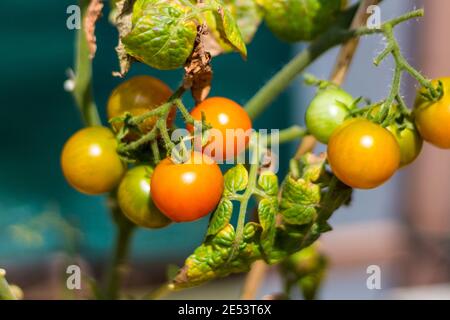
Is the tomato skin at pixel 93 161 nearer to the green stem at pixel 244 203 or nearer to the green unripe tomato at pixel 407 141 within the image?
the green stem at pixel 244 203

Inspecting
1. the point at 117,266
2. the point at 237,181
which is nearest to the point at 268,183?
the point at 237,181

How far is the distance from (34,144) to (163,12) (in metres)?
1.72

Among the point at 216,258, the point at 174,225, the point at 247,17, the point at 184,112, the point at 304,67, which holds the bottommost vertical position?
the point at 216,258

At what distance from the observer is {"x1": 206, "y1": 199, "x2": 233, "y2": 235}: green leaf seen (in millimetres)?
598

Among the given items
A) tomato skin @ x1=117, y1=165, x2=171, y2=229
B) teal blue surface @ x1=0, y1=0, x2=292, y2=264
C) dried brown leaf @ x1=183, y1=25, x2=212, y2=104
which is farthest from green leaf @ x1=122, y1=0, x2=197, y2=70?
teal blue surface @ x1=0, y1=0, x2=292, y2=264

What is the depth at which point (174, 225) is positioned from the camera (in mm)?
2369

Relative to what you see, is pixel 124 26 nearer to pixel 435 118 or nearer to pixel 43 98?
pixel 435 118

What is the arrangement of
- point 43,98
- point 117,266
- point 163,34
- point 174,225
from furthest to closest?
point 174,225, point 43,98, point 117,266, point 163,34

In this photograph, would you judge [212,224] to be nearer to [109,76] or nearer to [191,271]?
[191,271]

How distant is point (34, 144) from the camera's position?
2.20 metres

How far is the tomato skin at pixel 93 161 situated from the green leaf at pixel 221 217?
0.11 meters

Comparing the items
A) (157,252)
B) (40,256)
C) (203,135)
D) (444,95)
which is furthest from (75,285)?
Result: (157,252)

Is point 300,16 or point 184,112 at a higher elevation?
point 300,16

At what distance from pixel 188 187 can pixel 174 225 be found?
71.3 inches
